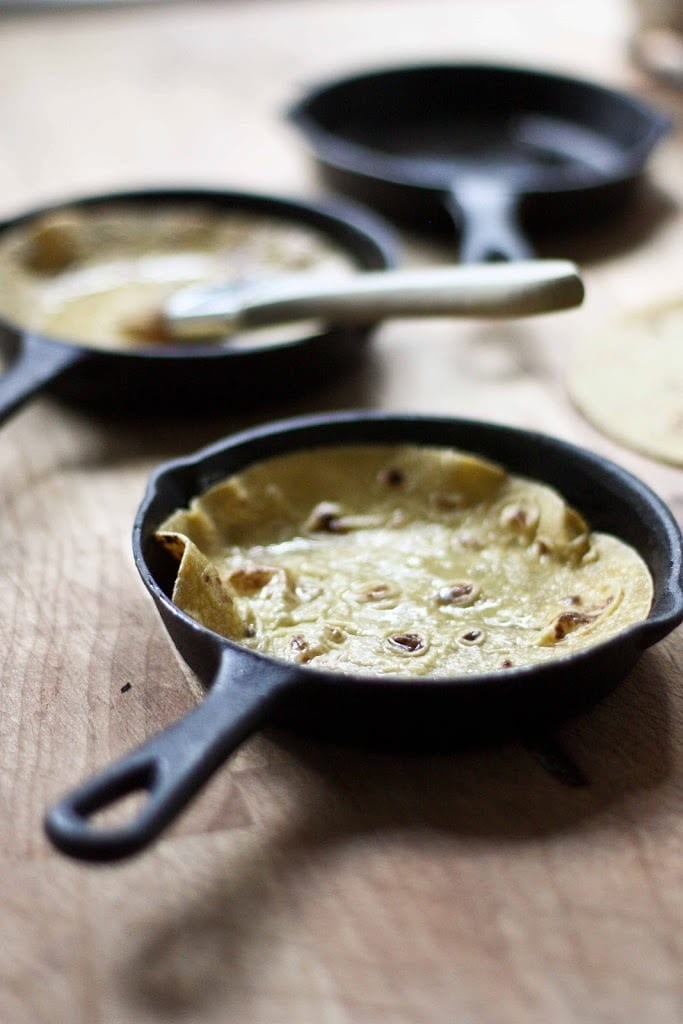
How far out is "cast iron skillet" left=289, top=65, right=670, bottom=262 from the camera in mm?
1346

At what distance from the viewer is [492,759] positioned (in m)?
0.69

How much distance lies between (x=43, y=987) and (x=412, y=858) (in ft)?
0.63

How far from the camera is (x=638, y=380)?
110 cm

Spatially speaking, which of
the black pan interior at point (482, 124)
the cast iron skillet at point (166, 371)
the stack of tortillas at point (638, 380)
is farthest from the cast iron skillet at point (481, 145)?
the cast iron skillet at point (166, 371)

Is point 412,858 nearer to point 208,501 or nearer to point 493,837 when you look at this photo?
point 493,837

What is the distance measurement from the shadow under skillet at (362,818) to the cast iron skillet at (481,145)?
66cm

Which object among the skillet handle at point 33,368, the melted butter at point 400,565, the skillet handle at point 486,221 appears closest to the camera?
the melted butter at point 400,565

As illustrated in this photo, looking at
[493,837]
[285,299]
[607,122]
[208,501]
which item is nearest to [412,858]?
[493,837]

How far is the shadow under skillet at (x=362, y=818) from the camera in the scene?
0.58 m

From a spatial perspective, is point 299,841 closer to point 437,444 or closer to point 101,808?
point 101,808

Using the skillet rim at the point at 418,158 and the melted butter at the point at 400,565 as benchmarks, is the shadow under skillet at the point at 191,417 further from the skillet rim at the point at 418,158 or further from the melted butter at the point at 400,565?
the skillet rim at the point at 418,158

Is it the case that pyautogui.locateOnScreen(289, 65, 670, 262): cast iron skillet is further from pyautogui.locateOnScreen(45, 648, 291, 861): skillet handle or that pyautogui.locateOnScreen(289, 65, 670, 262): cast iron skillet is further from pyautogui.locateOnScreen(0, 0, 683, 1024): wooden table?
pyautogui.locateOnScreen(45, 648, 291, 861): skillet handle

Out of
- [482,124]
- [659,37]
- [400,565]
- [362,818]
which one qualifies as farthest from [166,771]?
[659,37]

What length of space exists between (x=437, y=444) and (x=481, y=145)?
0.85 meters
